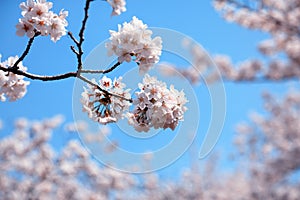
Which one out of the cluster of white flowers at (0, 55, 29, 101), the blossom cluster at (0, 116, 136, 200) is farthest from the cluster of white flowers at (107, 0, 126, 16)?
the blossom cluster at (0, 116, 136, 200)

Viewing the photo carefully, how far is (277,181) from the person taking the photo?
39.3ft

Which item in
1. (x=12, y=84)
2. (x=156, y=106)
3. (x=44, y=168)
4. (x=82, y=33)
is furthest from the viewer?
(x=44, y=168)

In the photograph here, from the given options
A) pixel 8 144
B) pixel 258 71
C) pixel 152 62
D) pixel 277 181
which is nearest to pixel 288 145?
pixel 277 181

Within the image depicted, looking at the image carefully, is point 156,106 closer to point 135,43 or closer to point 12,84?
point 135,43

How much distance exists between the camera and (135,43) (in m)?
1.72

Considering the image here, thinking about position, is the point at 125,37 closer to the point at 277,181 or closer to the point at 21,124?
the point at 21,124

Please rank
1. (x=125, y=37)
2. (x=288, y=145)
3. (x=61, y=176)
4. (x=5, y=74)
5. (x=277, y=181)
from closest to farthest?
(x=125, y=37) < (x=5, y=74) < (x=61, y=176) < (x=288, y=145) < (x=277, y=181)

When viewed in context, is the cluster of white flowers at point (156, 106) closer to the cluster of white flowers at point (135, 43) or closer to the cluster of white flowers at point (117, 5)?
the cluster of white flowers at point (135, 43)

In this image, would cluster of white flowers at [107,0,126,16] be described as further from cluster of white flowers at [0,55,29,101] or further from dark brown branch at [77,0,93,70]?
cluster of white flowers at [0,55,29,101]

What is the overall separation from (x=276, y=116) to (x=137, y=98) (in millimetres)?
10380

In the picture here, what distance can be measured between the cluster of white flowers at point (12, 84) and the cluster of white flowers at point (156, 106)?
69 cm

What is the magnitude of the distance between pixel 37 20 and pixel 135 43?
498 millimetres

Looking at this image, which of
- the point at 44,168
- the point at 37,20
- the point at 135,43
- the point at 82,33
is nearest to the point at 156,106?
the point at 135,43

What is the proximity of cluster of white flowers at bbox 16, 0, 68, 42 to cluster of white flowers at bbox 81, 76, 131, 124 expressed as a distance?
35 centimetres
